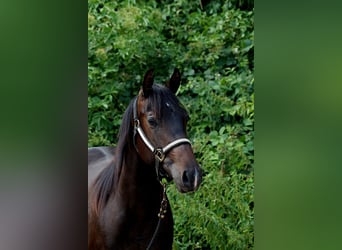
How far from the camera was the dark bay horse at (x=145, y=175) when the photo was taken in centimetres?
156

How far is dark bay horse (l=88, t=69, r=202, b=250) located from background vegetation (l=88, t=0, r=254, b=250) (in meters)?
0.65

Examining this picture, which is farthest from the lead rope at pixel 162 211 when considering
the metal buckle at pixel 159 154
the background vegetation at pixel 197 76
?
the background vegetation at pixel 197 76

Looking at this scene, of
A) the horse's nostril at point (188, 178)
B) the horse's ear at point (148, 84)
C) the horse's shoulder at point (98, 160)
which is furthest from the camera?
the horse's shoulder at point (98, 160)

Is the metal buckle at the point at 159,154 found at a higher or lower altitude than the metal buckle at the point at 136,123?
lower

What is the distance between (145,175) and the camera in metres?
1.67

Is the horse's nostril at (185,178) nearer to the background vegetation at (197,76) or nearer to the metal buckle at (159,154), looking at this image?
the metal buckle at (159,154)

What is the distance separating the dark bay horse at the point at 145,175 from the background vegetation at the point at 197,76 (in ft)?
2.14

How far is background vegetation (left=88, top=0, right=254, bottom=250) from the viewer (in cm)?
242

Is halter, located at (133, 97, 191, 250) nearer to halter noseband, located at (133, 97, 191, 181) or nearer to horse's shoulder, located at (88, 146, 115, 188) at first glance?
halter noseband, located at (133, 97, 191, 181)
